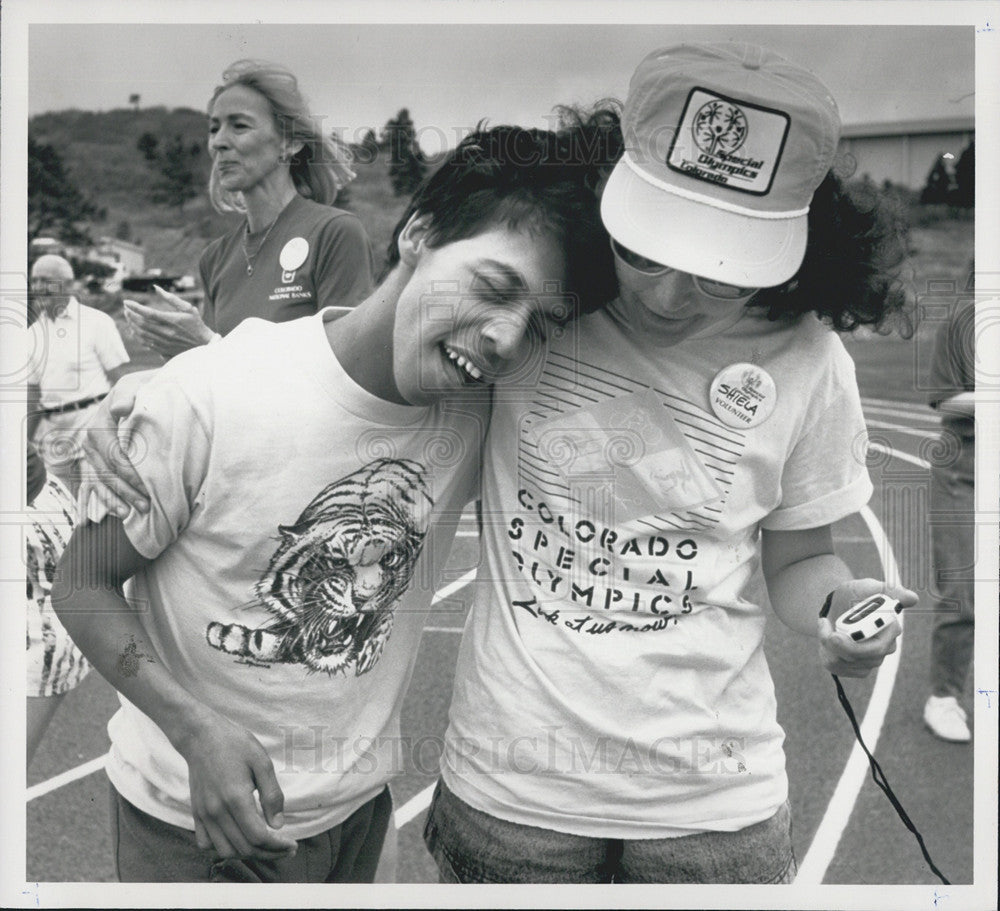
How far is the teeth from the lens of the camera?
145 cm

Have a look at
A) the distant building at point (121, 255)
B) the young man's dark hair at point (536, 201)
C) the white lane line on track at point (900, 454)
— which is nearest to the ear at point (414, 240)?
the young man's dark hair at point (536, 201)

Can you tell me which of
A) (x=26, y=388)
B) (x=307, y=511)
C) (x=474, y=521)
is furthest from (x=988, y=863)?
(x=26, y=388)

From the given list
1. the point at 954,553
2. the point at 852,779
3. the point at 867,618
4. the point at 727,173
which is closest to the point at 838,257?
the point at 727,173

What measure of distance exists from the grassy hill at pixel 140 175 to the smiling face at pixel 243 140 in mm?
24

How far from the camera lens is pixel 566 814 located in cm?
149

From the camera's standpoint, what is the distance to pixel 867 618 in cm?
139

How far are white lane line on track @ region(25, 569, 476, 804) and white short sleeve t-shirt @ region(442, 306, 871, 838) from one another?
4.2 inches

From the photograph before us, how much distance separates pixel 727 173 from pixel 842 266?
22cm

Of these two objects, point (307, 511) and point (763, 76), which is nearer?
point (763, 76)

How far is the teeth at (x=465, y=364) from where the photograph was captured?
4.77 ft

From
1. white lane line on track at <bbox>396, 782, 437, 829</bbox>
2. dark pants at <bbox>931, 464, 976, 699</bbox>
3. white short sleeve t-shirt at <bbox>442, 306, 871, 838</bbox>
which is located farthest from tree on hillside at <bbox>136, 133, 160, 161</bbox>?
dark pants at <bbox>931, 464, 976, 699</bbox>

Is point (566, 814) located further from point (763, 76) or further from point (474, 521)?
point (763, 76)

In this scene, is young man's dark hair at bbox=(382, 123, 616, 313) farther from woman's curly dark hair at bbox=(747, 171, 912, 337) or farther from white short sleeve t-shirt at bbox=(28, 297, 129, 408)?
white short sleeve t-shirt at bbox=(28, 297, 129, 408)

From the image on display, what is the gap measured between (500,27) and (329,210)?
413 mm
